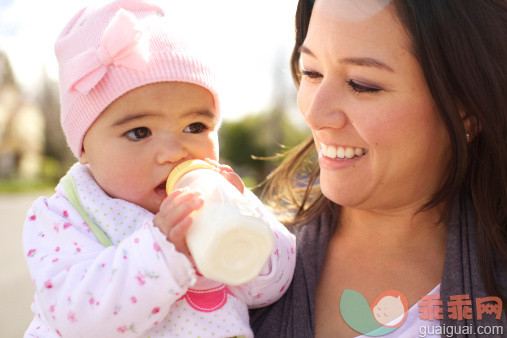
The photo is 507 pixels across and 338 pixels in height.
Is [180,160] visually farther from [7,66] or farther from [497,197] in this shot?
[7,66]

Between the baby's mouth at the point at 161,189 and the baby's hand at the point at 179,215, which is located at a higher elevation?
the baby's hand at the point at 179,215

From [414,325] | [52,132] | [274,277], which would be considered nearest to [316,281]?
[274,277]

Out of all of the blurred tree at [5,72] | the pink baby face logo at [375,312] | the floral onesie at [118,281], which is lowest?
the blurred tree at [5,72]

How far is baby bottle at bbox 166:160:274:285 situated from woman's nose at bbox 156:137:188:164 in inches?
15.9

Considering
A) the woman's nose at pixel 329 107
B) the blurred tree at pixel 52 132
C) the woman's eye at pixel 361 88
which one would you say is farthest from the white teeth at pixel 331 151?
the blurred tree at pixel 52 132

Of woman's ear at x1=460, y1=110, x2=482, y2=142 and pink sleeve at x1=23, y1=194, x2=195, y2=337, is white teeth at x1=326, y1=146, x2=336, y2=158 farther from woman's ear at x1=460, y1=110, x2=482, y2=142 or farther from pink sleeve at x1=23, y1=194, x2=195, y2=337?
pink sleeve at x1=23, y1=194, x2=195, y2=337

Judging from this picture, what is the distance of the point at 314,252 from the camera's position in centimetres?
253

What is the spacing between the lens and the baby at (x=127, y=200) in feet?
5.77

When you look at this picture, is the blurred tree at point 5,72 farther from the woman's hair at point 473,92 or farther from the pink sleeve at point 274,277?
the woman's hair at point 473,92

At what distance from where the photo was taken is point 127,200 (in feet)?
7.10

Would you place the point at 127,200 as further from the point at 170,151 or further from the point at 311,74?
the point at 311,74

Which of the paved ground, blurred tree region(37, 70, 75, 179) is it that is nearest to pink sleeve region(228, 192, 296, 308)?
the paved ground

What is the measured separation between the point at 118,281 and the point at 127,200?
487 mm

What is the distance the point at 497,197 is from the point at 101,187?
5.75 ft
